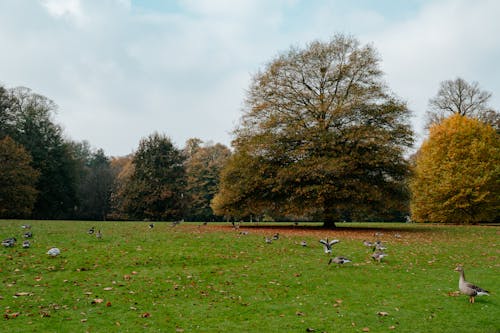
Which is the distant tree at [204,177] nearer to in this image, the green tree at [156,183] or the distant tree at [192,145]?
the distant tree at [192,145]

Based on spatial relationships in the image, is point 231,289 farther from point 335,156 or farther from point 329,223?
point 329,223

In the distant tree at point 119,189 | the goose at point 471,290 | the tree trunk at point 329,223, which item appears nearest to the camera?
the goose at point 471,290

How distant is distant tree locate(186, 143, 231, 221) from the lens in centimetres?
7312

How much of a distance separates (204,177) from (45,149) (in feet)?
96.3

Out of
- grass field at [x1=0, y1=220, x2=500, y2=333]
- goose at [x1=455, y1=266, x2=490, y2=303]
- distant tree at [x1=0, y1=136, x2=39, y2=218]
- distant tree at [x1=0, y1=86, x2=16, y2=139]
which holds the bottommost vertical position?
grass field at [x1=0, y1=220, x2=500, y2=333]

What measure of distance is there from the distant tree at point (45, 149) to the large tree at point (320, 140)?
37.9 m

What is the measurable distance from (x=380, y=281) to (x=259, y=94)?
2516 centimetres

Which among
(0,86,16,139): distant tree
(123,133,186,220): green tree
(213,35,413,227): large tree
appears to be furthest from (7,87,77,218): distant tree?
(213,35,413,227): large tree

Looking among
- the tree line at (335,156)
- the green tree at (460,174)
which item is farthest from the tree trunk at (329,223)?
the green tree at (460,174)

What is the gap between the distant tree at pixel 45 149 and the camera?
5778 centimetres

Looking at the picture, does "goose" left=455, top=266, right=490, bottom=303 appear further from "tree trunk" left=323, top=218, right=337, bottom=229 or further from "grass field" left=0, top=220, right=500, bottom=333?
"tree trunk" left=323, top=218, right=337, bottom=229

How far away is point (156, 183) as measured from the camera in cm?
5569

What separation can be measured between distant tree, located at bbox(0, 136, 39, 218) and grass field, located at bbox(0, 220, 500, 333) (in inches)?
1299

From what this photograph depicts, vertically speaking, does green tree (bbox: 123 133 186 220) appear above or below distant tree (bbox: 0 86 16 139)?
below
